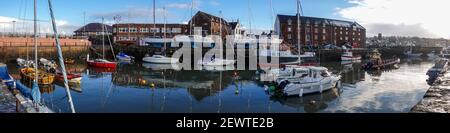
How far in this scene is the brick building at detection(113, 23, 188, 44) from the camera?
37981mm

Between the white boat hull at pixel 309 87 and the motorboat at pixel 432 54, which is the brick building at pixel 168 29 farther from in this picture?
the motorboat at pixel 432 54

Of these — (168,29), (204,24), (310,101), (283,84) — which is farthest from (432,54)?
(310,101)

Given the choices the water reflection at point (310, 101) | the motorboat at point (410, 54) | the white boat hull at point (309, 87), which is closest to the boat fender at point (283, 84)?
the white boat hull at point (309, 87)

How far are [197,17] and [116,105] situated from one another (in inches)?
1079

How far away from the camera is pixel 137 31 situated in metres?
39.1

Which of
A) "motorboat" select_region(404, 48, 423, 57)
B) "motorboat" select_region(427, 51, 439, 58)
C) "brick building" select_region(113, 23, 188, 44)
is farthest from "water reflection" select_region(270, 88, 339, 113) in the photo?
"motorboat" select_region(427, 51, 439, 58)

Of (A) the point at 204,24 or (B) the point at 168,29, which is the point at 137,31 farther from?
(A) the point at 204,24

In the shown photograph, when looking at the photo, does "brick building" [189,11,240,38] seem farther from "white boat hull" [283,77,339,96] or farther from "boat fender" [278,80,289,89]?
"boat fender" [278,80,289,89]

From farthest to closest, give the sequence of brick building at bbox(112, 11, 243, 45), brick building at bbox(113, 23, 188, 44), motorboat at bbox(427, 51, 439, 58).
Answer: motorboat at bbox(427, 51, 439, 58)
brick building at bbox(113, 23, 188, 44)
brick building at bbox(112, 11, 243, 45)

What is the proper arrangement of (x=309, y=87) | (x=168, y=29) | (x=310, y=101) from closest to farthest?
(x=310, y=101), (x=309, y=87), (x=168, y=29)
